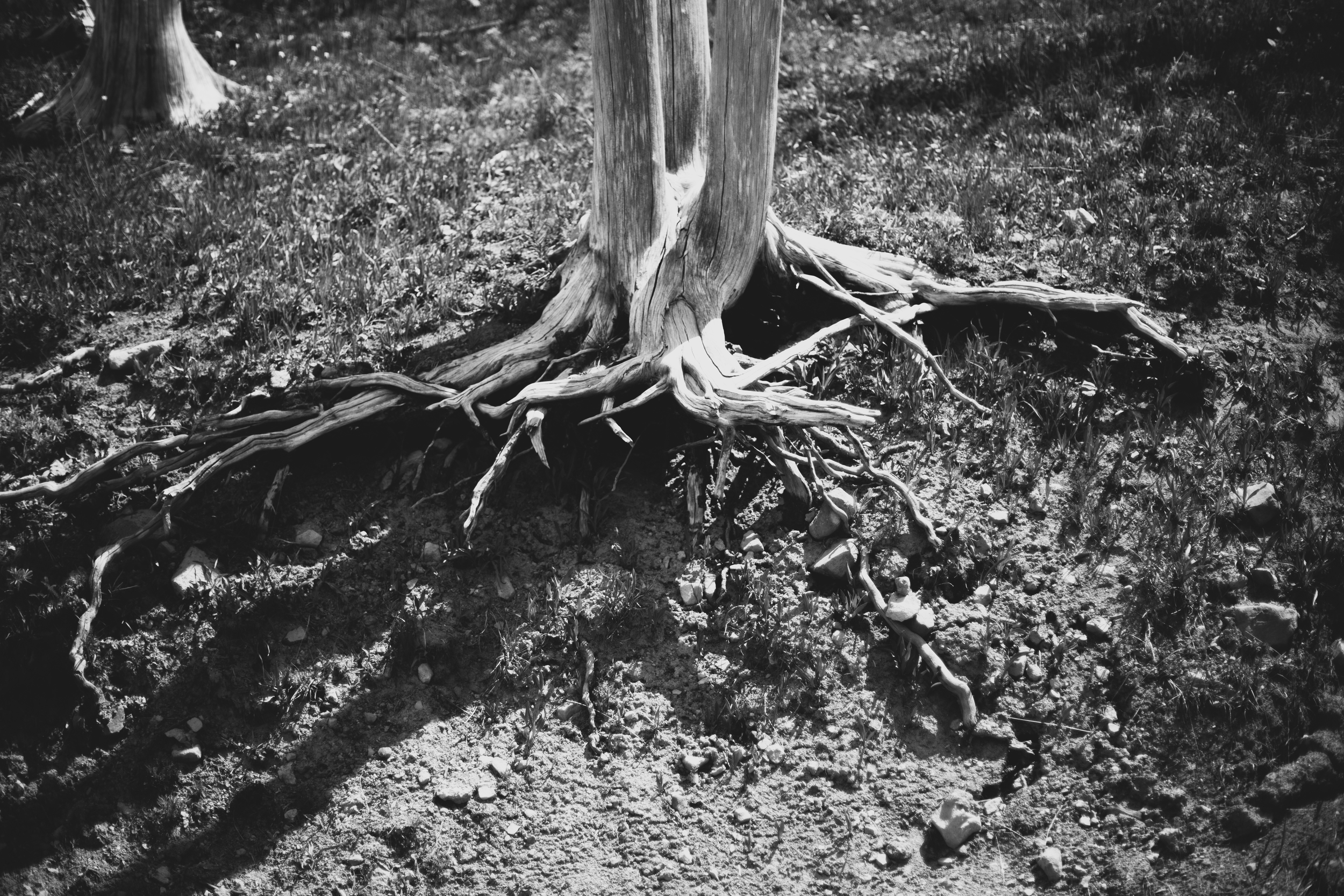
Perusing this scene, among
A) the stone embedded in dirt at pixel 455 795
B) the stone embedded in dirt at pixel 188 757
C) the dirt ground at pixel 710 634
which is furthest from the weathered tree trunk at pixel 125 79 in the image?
the stone embedded in dirt at pixel 455 795

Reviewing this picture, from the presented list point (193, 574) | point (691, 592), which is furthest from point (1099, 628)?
point (193, 574)

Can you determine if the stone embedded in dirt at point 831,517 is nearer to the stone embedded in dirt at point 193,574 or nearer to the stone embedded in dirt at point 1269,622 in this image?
the stone embedded in dirt at point 1269,622

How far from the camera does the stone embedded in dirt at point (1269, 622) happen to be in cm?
410

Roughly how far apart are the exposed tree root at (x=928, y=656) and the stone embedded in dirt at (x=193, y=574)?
3.18 m

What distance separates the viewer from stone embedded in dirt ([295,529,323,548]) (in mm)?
4738

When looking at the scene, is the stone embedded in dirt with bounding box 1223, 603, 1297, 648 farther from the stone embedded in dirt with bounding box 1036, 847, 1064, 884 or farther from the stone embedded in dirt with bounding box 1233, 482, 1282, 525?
the stone embedded in dirt with bounding box 1036, 847, 1064, 884

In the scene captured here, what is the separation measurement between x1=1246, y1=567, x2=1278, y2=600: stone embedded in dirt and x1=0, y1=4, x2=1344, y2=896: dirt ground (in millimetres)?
15

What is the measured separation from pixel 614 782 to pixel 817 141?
216 inches

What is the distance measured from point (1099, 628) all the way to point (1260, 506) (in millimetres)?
1059

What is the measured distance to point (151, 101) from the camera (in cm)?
777

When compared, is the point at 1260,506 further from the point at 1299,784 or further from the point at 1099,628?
the point at 1299,784

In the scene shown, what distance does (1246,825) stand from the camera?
3.62m

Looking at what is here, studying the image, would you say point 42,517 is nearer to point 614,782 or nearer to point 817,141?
point 614,782

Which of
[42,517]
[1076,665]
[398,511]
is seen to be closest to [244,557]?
[398,511]
